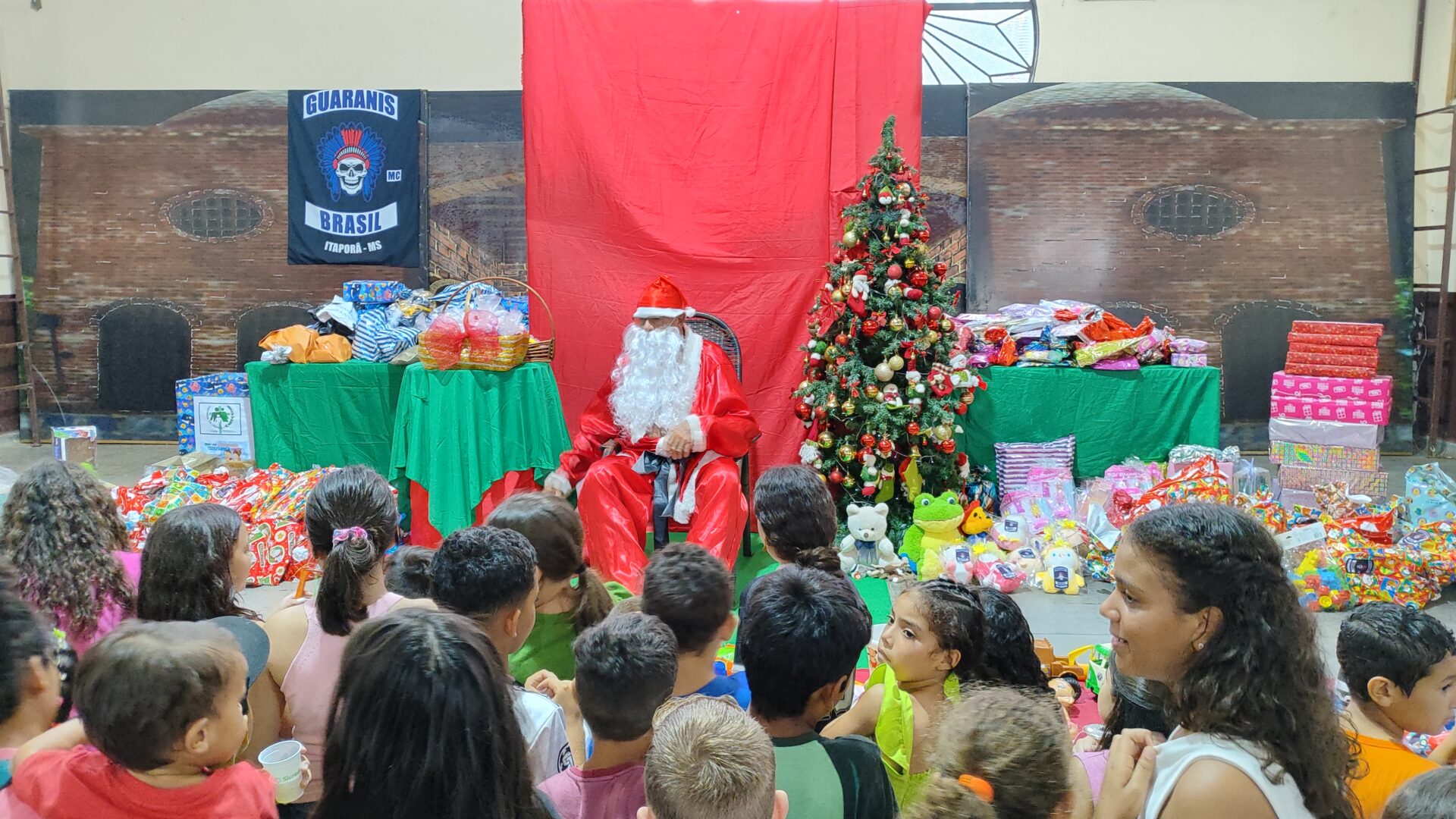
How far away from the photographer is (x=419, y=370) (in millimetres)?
5125

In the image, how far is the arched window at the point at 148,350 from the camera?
27.2ft

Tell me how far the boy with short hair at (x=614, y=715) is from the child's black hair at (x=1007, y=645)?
2.48 ft

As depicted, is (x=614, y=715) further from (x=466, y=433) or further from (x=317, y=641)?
(x=466, y=433)

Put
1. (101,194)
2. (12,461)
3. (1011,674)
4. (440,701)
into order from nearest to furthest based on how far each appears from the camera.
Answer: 1. (440,701)
2. (1011,674)
3. (12,461)
4. (101,194)

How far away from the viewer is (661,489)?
16.0 feet

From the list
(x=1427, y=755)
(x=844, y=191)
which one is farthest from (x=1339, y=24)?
(x=1427, y=755)

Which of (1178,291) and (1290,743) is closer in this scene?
(1290,743)

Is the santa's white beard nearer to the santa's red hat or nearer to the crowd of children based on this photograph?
the santa's red hat

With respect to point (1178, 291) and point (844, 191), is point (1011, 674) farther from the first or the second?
point (1178, 291)

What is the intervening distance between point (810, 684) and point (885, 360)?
12.6 ft

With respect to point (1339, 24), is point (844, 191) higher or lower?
lower

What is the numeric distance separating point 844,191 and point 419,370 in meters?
2.50

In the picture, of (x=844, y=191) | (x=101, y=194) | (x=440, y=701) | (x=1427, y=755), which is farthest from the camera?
(x=101, y=194)

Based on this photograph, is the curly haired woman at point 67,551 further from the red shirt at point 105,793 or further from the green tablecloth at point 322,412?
the green tablecloth at point 322,412
